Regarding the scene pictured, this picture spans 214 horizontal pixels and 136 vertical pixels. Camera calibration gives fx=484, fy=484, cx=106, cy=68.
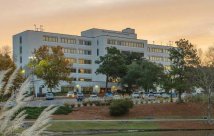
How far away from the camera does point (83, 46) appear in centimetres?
14612

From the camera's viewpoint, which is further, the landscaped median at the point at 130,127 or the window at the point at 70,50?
the window at the point at 70,50


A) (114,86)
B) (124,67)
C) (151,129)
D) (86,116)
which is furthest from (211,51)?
(114,86)

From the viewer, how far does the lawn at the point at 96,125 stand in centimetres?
4290

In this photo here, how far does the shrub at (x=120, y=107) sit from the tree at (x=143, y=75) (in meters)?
33.0

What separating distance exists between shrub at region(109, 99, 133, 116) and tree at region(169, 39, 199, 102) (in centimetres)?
741

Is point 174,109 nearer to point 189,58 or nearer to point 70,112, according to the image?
point 189,58

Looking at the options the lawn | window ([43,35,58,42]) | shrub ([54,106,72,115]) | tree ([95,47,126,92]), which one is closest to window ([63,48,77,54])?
window ([43,35,58,42])

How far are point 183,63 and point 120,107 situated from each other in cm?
1156

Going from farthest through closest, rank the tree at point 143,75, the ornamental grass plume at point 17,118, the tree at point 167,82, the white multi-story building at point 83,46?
the white multi-story building at point 83,46
the tree at point 143,75
the tree at point 167,82
the ornamental grass plume at point 17,118

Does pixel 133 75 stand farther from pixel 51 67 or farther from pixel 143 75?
pixel 51 67

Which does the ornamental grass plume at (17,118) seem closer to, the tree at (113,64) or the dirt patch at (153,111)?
the dirt patch at (153,111)

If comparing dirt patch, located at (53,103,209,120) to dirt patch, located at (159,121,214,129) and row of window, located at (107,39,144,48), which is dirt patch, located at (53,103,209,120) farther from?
row of window, located at (107,39,144,48)

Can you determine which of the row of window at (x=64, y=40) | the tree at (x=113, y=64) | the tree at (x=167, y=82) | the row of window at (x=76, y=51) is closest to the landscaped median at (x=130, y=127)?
the tree at (x=167, y=82)

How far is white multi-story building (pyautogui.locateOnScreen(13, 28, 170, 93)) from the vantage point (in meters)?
133
